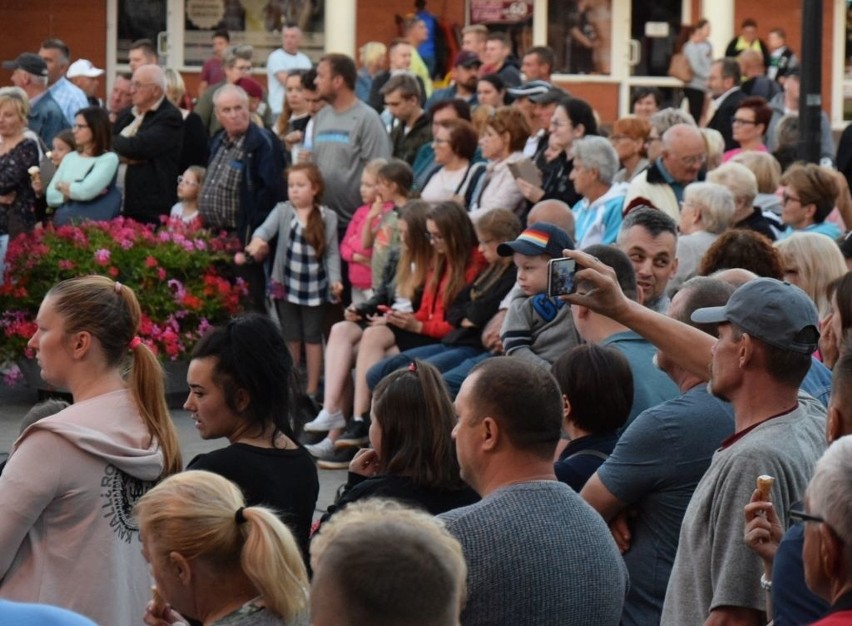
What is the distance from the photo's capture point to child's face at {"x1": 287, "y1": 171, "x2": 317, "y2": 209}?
11664 mm

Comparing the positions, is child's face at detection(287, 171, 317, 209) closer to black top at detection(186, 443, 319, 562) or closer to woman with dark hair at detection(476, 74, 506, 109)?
woman with dark hair at detection(476, 74, 506, 109)

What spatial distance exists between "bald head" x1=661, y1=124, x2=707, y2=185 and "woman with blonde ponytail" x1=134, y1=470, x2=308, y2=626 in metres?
6.59

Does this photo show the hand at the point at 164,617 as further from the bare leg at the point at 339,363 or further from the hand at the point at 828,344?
the bare leg at the point at 339,363

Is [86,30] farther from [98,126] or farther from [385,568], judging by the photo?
[385,568]

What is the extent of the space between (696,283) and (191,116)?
8831 millimetres

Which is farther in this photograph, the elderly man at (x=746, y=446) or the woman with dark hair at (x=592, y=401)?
the woman with dark hair at (x=592, y=401)

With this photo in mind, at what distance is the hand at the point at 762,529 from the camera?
13.0 feet

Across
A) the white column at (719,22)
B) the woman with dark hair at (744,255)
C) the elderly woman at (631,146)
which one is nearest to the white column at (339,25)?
the white column at (719,22)

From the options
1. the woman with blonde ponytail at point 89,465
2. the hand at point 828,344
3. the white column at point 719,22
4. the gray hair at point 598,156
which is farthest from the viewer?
the white column at point 719,22

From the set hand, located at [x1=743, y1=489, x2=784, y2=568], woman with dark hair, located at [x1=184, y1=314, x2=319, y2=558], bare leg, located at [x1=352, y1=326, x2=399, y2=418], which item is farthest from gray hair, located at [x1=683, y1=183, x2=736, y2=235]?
hand, located at [x1=743, y1=489, x2=784, y2=568]

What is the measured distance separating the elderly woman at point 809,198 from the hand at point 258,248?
13.3 feet

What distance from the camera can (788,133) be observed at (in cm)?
1303

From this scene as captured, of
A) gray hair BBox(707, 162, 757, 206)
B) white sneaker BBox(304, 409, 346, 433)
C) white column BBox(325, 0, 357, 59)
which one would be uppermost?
white column BBox(325, 0, 357, 59)

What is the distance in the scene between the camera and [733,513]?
4.25 meters
